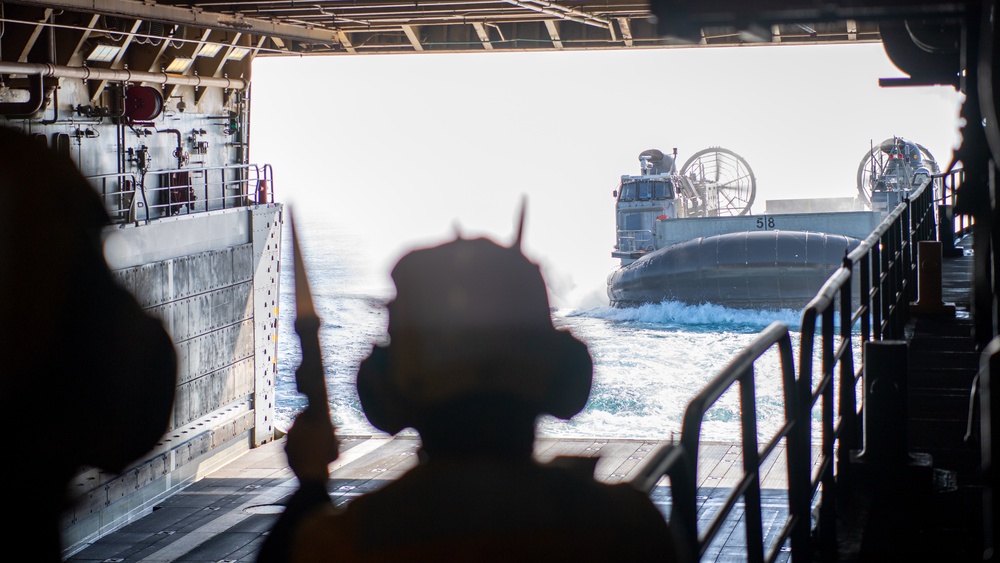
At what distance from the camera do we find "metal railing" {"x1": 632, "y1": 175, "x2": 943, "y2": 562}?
1.86 m

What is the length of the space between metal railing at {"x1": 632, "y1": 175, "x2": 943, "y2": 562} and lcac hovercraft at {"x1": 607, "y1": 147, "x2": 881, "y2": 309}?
2387 centimetres

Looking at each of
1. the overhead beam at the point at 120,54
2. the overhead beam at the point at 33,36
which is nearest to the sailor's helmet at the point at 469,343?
the overhead beam at the point at 33,36

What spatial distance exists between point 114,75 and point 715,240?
2016 cm

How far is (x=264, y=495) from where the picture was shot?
14094 mm

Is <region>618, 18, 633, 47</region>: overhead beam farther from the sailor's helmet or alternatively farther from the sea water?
the sailor's helmet

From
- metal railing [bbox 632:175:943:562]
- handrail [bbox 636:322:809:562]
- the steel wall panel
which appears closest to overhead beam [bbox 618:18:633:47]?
the steel wall panel

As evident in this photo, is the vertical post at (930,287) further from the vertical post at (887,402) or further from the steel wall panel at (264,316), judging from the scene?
the steel wall panel at (264,316)

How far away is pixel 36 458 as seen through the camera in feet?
3.74

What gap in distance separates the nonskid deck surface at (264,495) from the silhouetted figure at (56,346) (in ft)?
27.9

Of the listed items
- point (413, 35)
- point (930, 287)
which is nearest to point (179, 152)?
point (413, 35)

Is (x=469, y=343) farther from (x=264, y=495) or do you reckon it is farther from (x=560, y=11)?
(x=560, y=11)

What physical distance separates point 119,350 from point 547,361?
500 mm

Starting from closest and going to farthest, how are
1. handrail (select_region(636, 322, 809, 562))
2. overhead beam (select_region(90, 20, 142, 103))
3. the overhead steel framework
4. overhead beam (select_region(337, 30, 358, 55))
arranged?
handrail (select_region(636, 322, 809, 562)) < the overhead steel framework < overhead beam (select_region(90, 20, 142, 103)) < overhead beam (select_region(337, 30, 358, 55))

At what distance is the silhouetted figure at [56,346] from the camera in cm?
113
